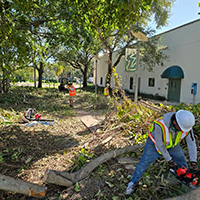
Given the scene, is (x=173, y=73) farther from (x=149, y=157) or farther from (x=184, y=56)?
(x=149, y=157)

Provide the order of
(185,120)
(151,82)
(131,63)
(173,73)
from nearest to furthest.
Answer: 1. (185,120)
2. (131,63)
3. (173,73)
4. (151,82)

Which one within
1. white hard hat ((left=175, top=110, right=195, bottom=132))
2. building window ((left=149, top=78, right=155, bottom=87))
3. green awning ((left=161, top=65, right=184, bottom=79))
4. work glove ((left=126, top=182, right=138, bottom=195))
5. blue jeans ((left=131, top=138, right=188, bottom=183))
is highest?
green awning ((left=161, top=65, right=184, bottom=79))

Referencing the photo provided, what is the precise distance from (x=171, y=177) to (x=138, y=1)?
3882 millimetres

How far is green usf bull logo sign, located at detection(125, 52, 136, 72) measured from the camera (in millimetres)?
5996

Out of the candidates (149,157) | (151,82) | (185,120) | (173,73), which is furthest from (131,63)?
(151,82)

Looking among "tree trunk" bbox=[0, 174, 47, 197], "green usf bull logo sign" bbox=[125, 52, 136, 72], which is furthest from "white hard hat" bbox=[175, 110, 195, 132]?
"green usf bull logo sign" bbox=[125, 52, 136, 72]

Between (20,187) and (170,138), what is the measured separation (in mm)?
2376

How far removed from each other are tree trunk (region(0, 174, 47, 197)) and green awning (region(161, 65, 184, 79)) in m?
15.3

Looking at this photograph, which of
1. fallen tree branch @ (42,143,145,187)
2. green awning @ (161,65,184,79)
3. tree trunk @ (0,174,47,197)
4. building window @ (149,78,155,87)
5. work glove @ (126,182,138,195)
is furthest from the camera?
building window @ (149,78,155,87)

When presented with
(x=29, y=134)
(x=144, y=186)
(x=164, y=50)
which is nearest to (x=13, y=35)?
(x=29, y=134)

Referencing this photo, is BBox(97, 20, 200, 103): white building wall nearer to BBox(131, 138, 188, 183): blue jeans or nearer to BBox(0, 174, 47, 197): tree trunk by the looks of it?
BBox(131, 138, 188, 183): blue jeans

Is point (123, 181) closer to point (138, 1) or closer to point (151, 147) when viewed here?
point (151, 147)

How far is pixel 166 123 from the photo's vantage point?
2.39 m

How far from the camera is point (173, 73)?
15516 mm
